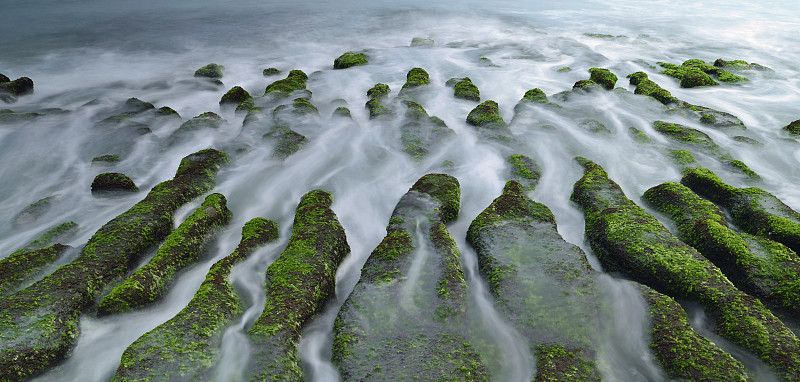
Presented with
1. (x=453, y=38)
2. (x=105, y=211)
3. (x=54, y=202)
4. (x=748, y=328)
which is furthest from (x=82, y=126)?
(x=453, y=38)

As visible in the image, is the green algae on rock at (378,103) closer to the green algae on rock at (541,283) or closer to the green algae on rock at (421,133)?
the green algae on rock at (421,133)

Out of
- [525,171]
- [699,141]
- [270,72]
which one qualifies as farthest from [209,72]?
[699,141]

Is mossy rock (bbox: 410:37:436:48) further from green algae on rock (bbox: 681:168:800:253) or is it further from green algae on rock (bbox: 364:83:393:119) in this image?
green algae on rock (bbox: 681:168:800:253)

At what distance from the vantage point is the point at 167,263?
13.8 feet

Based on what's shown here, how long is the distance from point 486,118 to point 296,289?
5871 millimetres

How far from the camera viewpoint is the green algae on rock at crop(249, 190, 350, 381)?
3.14 m

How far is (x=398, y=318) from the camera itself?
3531 mm

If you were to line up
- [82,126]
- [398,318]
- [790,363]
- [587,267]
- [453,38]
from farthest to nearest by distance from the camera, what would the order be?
[453,38]
[82,126]
[587,267]
[398,318]
[790,363]

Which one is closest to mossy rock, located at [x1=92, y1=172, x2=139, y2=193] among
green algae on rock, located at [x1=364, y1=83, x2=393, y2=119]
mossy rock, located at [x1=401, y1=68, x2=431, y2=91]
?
green algae on rock, located at [x1=364, y1=83, x2=393, y2=119]

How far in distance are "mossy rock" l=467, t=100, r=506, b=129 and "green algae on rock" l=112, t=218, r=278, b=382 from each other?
5.89m

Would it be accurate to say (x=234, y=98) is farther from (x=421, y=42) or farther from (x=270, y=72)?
(x=421, y=42)

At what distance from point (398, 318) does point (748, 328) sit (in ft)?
8.91

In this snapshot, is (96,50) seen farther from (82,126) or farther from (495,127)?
(495,127)

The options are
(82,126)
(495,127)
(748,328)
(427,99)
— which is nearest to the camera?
(748,328)
